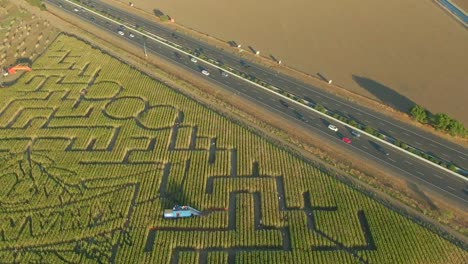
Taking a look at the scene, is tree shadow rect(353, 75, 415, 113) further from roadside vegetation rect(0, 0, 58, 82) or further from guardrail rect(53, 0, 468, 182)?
roadside vegetation rect(0, 0, 58, 82)

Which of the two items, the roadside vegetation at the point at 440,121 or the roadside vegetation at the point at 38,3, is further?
the roadside vegetation at the point at 38,3

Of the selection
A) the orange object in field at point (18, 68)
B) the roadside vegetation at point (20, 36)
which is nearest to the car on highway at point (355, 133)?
the orange object in field at point (18, 68)

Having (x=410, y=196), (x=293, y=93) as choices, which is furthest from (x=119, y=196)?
(x=410, y=196)

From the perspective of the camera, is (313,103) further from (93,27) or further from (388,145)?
(93,27)

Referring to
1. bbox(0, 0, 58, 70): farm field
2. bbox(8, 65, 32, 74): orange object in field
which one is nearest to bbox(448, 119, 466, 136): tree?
bbox(8, 65, 32, 74): orange object in field

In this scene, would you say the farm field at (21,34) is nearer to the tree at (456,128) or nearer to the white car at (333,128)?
the white car at (333,128)
